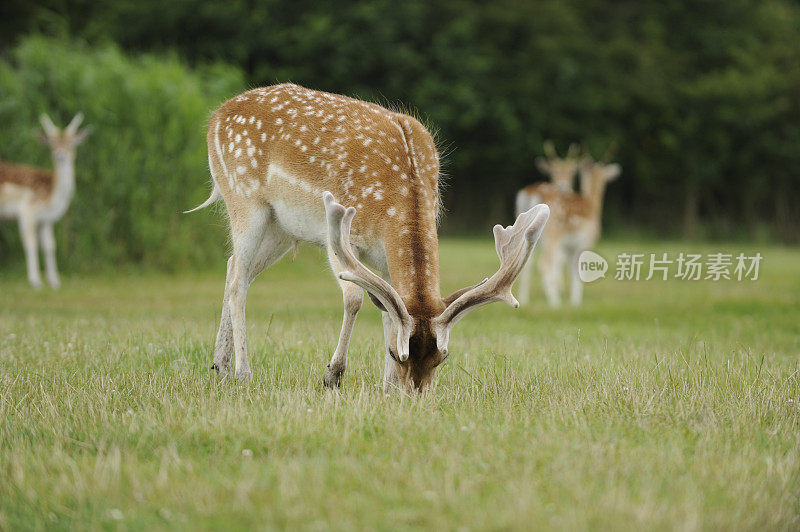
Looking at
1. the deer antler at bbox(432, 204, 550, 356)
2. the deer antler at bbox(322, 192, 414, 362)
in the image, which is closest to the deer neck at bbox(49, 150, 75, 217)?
the deer antler at bbox(322, 192, 414, 362)

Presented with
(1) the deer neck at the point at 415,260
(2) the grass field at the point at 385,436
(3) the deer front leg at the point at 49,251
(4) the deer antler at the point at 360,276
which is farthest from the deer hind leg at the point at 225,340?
(3) the deer front leg at the point at 49,251

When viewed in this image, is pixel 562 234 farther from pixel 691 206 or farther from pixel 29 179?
pixel 691 206

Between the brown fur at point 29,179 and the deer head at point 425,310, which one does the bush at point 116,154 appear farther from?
the deer head at point 425,310

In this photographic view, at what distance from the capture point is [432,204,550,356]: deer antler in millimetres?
4801

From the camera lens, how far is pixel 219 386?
18.5 feet

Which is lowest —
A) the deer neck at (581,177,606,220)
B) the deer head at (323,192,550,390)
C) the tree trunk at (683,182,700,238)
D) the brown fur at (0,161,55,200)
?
the tree trunk at (683,182,700,238)

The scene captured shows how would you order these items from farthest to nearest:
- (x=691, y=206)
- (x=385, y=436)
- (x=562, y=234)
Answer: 1. (x=691, y=206)
2. (x=562, y=234)
3. (x=385, y=436)

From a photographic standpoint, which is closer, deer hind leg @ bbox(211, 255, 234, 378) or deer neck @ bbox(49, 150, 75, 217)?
deer hind leg @ bbox(211, 255, 234, 378)

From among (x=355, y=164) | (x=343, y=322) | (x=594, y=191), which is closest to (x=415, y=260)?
(x=343, y=322)

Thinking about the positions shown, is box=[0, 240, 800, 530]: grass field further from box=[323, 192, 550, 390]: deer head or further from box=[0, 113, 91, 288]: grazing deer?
box=[0, 113, 91, 288]: grazing deer

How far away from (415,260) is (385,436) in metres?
1.05

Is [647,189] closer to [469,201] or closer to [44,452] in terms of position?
[469,201]

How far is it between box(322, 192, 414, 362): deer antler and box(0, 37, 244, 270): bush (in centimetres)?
948

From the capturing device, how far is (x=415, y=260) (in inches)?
199
